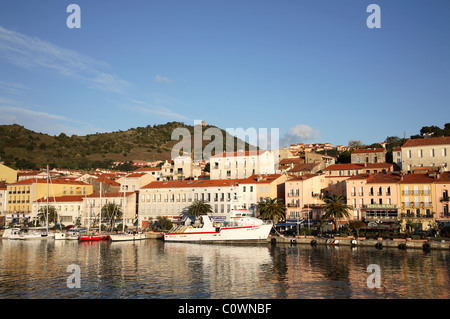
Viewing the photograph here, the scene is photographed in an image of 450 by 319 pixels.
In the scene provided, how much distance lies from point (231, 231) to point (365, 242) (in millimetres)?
19689

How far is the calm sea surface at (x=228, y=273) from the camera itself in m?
29.3

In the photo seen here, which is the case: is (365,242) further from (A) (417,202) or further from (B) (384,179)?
(B) (384,179)

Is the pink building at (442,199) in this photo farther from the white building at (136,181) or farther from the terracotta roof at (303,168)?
the white building at (136,181)

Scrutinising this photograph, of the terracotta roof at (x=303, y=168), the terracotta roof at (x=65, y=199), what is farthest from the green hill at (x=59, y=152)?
the terracotta roof at (x=303, y=168)

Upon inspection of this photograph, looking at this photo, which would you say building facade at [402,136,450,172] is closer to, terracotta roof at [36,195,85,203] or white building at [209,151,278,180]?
white building at [209,151,278,180]

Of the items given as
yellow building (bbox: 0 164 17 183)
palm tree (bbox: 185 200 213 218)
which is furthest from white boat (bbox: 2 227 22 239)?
palm tree (bbox: 185 200 213 218)

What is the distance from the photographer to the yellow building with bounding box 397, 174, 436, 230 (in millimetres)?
57312

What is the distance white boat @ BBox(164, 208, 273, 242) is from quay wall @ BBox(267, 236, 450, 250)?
220 centimetres

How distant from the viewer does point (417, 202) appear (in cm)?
5894

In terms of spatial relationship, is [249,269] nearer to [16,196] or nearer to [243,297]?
[243,297]

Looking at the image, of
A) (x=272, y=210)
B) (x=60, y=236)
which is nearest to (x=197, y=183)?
(x=272, y=210)

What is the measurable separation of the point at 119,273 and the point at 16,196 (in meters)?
68.1

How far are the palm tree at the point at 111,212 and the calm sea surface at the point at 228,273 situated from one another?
26.9 m
